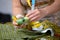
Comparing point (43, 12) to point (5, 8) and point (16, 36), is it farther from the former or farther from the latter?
point (5, 8)

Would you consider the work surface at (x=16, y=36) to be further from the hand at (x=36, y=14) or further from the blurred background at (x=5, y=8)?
the blurred background at (x=5, y=8)

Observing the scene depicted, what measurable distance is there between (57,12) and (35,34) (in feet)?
0.79

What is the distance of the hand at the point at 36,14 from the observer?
2.39 feet

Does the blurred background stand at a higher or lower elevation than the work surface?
higher

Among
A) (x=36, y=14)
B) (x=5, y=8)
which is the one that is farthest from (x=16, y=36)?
(x=5, y=8)

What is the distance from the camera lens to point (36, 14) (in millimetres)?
741

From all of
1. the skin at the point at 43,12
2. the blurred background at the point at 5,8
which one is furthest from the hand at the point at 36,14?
the blurred background at the point at 5,8

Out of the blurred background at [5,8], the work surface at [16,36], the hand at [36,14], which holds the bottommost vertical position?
the work surface at [16,36]

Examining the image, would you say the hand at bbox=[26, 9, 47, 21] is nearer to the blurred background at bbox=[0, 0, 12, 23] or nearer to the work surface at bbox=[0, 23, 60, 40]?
the work surface at bbox=[0, 23, 60, 40]

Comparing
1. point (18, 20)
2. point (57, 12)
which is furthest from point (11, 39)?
point (57, 12)

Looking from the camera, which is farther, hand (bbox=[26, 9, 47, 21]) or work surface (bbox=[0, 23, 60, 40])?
hand (bbox=[26, 9, 47, 21])

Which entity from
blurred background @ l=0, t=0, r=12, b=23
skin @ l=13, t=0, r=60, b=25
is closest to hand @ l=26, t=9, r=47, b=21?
skin @ l=13, t=0, r=60, b=25

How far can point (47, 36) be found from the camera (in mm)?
623

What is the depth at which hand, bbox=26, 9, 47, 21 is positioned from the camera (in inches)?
28.7
